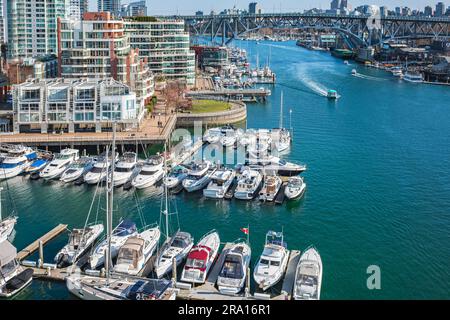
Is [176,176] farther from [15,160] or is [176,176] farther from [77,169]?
[15,160]

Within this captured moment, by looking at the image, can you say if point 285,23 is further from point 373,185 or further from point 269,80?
point 373,185

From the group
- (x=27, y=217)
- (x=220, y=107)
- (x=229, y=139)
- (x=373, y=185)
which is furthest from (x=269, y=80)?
(x=27, y=217)

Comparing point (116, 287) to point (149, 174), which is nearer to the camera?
point (116, 287)

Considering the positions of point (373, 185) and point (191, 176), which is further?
point (373, 185)

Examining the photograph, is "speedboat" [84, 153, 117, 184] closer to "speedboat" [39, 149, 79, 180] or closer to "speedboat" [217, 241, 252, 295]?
"speedboat" [39, 149, 79, 180]

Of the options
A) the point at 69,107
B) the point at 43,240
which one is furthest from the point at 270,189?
the point at 69,107
